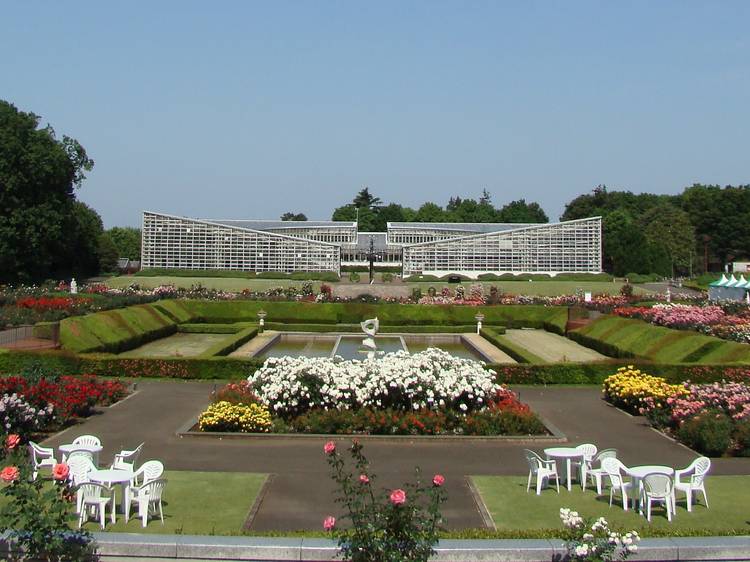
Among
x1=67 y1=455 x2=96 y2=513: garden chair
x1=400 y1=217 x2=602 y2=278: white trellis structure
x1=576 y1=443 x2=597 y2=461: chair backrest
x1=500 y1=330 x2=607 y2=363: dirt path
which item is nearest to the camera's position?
x1=67 y1=455 x2=96 y2=513: garden chair

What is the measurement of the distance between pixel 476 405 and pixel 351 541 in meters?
8.83

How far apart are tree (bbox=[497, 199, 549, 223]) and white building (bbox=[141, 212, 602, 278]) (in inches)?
1628

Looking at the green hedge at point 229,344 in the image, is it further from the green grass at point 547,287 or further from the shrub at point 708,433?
the green grass at point 547,287

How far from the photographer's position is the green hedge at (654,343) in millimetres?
19938

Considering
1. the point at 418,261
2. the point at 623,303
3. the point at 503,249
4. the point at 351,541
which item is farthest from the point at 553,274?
the point at 351,541

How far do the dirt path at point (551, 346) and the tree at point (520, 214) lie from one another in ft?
230

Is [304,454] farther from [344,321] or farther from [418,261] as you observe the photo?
[418,261]

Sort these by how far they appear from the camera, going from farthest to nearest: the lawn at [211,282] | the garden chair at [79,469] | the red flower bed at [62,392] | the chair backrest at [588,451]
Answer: the lawn at [211,282] < the red flower bed at [62,392] < the chair backrest at [588,451] < the garden chair at [79,469]

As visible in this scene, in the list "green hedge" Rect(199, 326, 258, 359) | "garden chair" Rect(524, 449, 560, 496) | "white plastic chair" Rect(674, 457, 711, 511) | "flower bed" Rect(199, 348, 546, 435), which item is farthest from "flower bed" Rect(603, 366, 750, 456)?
"green hedge" Rect(199, 326, 258, 359)

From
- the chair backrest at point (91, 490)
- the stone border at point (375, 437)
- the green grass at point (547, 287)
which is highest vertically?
the green grass at point (547, 287)

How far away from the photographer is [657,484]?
8.82m

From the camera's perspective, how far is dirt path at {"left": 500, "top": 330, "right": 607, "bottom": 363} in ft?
83.1

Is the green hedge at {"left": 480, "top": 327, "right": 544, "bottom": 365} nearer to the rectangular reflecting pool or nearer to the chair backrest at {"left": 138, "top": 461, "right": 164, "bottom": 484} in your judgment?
the rectangular reflecting pool

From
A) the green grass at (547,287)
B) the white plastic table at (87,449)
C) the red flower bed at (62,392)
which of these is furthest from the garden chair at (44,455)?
the green grass at (547,287)
